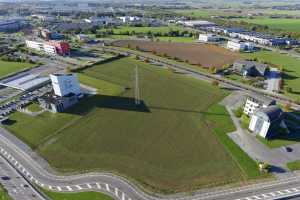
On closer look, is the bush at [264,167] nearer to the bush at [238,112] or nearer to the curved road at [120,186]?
the curved road at [120,186]

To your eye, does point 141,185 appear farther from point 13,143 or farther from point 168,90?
point 168,90

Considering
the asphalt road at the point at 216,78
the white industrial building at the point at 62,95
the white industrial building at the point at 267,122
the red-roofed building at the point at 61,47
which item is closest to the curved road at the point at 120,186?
the white industrial building at the point at 267,122

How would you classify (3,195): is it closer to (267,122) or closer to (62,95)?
(62,95)

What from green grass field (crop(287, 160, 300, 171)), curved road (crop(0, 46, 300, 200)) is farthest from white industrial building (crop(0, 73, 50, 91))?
green grass field (crop(287, 160, 300, 171))

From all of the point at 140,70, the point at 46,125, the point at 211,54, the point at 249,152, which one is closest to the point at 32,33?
the point at 140,70

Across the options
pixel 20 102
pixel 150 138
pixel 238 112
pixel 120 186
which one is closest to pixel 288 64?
pixel 238 112
